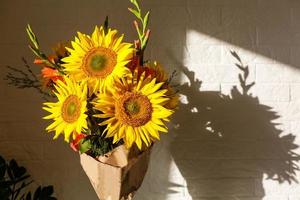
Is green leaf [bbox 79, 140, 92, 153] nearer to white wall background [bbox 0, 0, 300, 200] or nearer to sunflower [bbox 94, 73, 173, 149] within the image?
sunflower [bbox 94, 73, 173, 149]

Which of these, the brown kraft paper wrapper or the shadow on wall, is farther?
the shadow on wall

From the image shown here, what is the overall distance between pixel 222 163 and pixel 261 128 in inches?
7.2

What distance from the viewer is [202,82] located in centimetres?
136

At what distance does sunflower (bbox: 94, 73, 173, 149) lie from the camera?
91 cm

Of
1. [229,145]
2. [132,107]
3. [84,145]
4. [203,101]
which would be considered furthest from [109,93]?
[229,145]

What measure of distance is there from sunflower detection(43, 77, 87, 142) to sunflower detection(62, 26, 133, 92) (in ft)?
0.08

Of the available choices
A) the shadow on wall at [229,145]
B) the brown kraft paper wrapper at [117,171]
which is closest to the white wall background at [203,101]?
the shadow on wall at [229,145]

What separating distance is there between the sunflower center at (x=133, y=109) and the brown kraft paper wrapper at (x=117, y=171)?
0.34 feet

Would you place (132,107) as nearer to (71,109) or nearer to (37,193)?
(71,109)

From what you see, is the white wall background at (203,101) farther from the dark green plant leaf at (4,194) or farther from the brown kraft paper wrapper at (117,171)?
the brown kraft paper wrapper at (117,171)

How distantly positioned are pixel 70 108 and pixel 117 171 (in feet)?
0.68

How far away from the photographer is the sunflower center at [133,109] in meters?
0.91

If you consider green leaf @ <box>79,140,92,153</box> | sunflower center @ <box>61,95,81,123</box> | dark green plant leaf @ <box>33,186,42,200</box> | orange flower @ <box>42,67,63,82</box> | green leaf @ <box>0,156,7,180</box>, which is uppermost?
orange flower @ <box>42,67,63,82</box>

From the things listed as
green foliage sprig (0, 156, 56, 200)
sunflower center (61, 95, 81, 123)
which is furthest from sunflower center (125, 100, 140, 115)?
green foliage sprig (0, 156, 56, 200)
